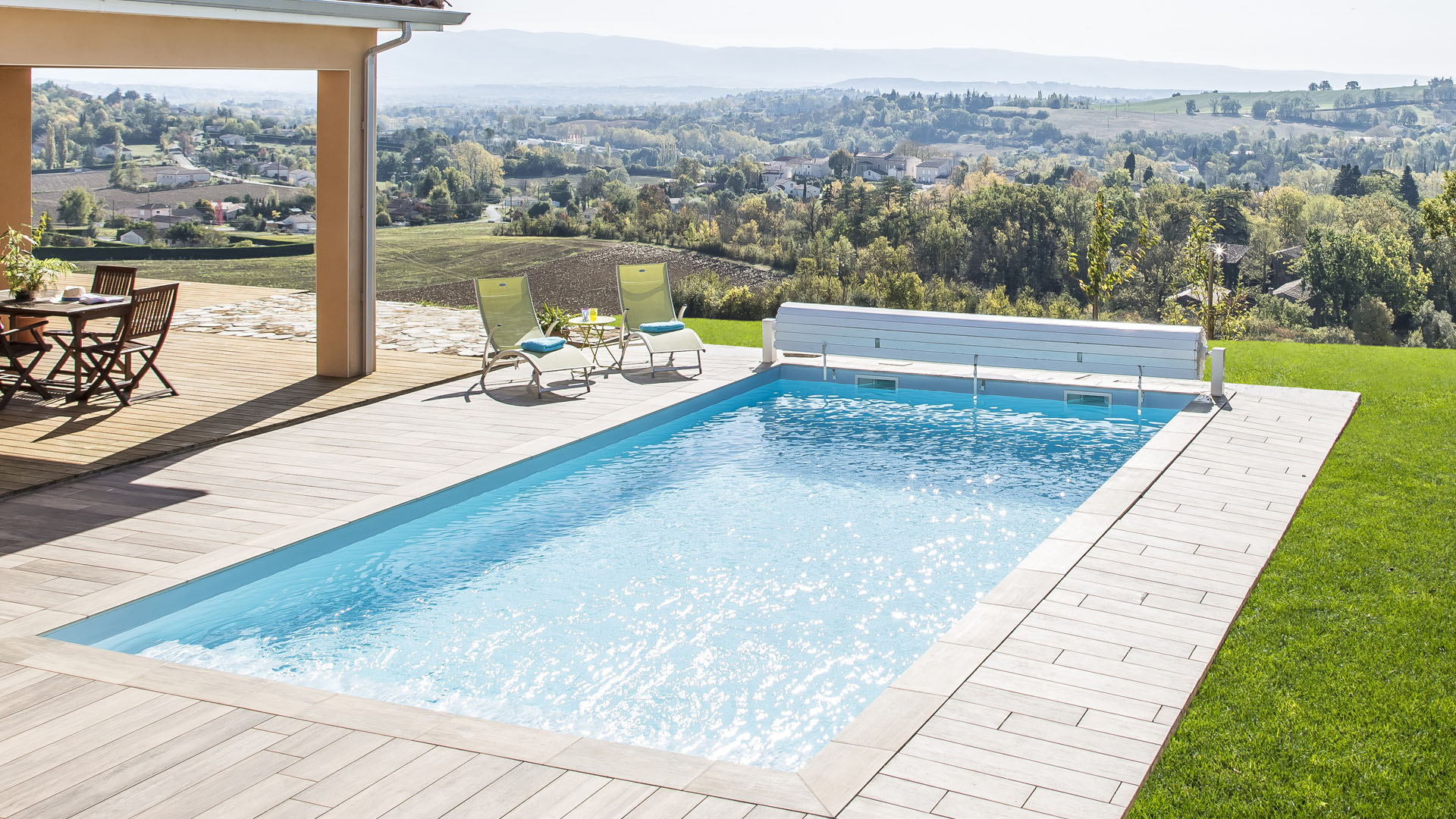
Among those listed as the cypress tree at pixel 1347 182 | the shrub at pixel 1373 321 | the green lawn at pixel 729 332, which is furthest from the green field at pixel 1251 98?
the green lawn at pixel 729 332

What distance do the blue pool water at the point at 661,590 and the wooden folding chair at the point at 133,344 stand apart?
10.0 ft

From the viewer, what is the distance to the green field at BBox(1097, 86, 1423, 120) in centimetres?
8212

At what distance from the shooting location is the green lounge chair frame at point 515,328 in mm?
9047

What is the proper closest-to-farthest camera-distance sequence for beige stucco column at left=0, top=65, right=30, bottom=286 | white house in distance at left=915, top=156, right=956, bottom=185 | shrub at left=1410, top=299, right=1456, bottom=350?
beige stucco column at left=0, top=65, right=30, bottom=286, shrub at left=1410, top=299, right=1456, bottom=350, white house in distance at left=915, top=156, right=956, bottom=185

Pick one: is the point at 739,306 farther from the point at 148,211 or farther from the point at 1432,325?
the point at 1432,325

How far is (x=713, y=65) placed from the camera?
6152 inches

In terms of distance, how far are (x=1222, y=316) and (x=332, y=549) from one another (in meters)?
19.8

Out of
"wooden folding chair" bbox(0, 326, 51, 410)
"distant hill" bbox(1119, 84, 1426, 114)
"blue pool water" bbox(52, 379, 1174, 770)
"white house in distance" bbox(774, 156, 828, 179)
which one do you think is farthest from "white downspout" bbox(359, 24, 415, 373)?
"distant hill" bbox(1119, 84, 1426, 114)

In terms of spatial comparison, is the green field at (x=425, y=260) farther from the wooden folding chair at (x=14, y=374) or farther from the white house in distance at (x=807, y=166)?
the white house in distance at (x=807, y=166)

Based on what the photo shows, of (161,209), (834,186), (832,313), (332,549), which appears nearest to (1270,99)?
(834,186)

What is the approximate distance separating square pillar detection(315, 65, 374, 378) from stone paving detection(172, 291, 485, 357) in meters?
1.47

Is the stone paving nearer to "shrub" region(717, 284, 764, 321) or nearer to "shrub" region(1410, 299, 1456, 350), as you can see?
"shrub" region(717, 284, 764, 321)

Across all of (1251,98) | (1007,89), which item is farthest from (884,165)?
(1251,98)

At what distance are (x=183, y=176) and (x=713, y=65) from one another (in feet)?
449
